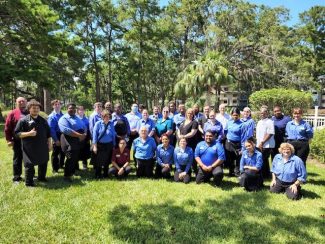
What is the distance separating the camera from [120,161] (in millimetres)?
7613

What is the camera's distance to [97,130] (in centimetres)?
731

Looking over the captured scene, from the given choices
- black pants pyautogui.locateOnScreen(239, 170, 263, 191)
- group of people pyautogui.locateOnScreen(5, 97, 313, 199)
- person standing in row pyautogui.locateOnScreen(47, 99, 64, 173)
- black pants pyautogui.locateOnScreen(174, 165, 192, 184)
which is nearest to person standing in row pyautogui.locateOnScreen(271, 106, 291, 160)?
group of people pyautogui.locateOnScreen(5, 97, 313, 199)

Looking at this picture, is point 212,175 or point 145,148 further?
point 145,148

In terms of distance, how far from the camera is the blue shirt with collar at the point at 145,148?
7543mm

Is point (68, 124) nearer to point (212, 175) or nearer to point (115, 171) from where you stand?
point (115, 171)

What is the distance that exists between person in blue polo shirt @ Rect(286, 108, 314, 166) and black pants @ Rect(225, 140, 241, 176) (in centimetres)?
115

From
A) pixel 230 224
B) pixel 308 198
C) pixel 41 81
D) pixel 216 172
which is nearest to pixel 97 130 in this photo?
pixel 216 172

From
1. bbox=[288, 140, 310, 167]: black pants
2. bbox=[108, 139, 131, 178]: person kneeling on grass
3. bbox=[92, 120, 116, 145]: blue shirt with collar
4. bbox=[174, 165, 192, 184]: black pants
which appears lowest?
bbox=[174, 165, 192, 184]: black pants

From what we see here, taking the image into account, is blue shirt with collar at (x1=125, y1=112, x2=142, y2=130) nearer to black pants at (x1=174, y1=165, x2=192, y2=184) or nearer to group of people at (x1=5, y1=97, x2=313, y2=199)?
group of people at (x1=5, y1=97, x2=313, y2=199)

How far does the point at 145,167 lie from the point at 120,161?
0.57 metres

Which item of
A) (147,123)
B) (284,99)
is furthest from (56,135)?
(284,99)

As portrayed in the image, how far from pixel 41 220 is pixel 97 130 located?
2.80 meters

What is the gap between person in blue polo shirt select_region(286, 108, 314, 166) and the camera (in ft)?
23.0

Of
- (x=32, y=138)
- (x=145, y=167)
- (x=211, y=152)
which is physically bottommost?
(x=145, y=167)
